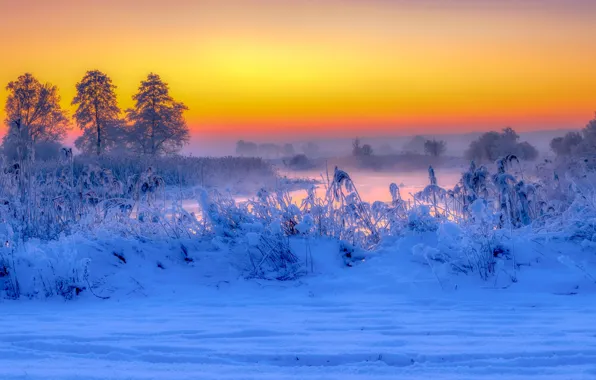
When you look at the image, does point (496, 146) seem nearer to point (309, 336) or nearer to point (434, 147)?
point (434, 147)

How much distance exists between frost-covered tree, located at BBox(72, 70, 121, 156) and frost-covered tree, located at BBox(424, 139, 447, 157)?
910 inches

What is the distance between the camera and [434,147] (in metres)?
49.3

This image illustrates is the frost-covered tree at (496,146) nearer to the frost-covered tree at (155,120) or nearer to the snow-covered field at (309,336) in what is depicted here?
the frost-covered tree at (155,120)

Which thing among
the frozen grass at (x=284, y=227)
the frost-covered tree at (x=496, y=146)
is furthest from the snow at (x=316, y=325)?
the frost-covered tree at (x=496, y=146)

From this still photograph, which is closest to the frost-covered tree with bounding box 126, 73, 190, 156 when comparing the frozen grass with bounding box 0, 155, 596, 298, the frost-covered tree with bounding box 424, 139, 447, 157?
the frost-covered tree with bounding box 424, 139, 447, 157

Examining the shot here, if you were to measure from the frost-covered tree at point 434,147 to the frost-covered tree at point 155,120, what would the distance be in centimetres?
1843

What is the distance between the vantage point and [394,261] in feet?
24.8

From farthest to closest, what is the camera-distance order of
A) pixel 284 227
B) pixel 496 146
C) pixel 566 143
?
pixel 496 146 → pixel 566 143 → pixel 284 227

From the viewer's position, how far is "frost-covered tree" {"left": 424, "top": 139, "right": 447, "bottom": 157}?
4850cm

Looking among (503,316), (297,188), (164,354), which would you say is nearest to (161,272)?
(164,354)

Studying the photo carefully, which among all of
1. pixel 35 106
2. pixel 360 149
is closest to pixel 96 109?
pixel 35 106

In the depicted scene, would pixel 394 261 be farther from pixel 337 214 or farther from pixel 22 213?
pixel 22 213

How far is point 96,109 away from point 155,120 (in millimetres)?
3923

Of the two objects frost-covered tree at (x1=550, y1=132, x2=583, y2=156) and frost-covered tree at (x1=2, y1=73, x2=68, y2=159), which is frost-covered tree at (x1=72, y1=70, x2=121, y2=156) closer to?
frost-covered tree at (x1=2, y1=73, x2=68, y2=159)
